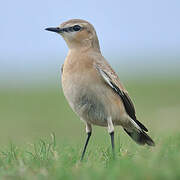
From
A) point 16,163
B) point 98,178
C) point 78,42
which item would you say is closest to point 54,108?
point 78,42

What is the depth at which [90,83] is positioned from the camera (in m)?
8.08

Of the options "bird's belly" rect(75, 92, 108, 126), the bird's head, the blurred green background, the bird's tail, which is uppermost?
the bird's head

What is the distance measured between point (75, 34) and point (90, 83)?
1.10 meters

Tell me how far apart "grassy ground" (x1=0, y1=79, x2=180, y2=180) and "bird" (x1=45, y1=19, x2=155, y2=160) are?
14.8 inches

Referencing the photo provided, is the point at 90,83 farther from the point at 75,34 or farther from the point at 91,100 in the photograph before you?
the point at 75,34

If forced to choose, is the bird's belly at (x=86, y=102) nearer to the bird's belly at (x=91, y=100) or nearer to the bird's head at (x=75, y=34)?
the bird's belly at (x=91, y=100)

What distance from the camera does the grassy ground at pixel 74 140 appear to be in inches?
221

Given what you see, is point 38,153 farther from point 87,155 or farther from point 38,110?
point 38,110

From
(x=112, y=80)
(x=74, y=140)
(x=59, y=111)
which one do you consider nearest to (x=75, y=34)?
(x=112, y=80)

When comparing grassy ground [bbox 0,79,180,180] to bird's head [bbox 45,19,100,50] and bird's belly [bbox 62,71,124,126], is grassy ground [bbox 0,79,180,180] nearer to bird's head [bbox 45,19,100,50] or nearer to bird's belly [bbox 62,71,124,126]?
bird's belly [bbox 62,71,124,126]

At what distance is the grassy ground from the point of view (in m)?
5.61

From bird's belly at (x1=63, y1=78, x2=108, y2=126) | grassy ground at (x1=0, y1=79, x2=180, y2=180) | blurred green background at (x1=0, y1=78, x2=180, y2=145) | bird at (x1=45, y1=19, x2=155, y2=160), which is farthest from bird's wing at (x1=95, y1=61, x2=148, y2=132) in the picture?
blurred green background at (x1=0, y1=78, x2=180, y2=145)

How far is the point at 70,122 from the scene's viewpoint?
61.2 feet

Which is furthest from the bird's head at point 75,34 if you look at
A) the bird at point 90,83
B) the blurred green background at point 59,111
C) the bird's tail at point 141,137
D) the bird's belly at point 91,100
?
the blurred green background at point 59,111
